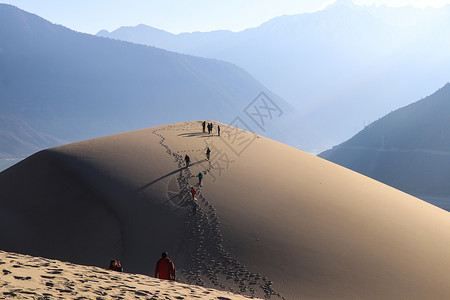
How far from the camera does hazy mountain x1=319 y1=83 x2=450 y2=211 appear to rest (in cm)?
7271

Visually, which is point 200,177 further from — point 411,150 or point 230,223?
point 411,150

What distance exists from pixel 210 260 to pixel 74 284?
6.20m

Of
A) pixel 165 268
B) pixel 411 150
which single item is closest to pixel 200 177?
pixel 165 268

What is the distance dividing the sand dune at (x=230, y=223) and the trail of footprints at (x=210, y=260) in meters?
0.04

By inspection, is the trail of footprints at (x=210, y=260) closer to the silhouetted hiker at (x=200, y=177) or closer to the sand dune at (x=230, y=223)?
the sand dune at (x=230, y=223)

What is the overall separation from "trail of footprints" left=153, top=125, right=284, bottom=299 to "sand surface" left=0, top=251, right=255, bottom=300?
253cm

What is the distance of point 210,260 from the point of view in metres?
13.2

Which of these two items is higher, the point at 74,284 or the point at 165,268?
the point at 165,268

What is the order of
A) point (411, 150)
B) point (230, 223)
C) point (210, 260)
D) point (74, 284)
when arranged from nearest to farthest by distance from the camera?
point (74, 284) < point (210, 260) < point (230, 223) < point (411, 150)

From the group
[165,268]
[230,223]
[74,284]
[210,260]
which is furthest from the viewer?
[230,223]

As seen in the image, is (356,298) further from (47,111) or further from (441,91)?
(47,111)

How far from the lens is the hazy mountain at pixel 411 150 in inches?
2862

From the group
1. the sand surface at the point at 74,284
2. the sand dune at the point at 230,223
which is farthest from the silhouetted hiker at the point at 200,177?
the sand surface at the point at 74,284

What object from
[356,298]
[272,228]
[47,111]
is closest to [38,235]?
[272,228]
